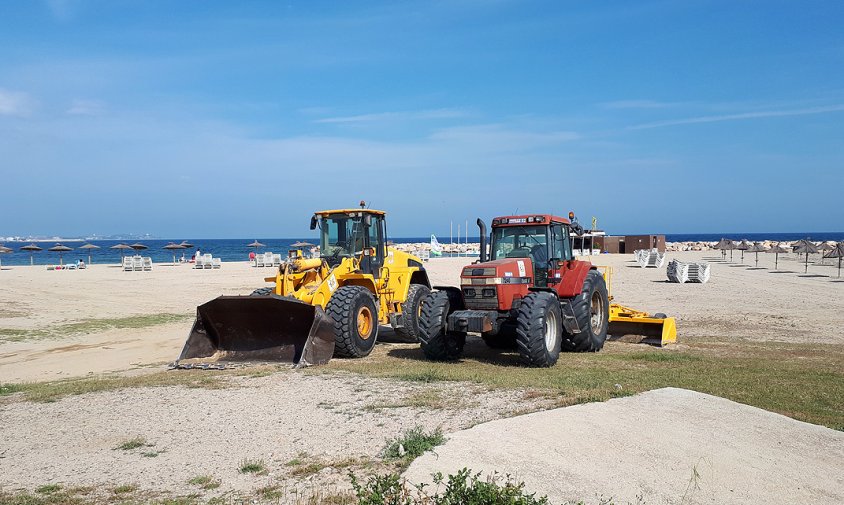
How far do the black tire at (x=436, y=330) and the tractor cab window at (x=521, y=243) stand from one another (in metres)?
1.50

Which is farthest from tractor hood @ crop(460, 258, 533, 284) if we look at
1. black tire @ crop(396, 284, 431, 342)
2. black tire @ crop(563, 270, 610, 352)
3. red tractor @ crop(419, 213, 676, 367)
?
black tire @ crop(396, 284, 431, 342)

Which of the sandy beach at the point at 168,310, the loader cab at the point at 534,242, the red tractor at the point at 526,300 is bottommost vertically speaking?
the sandy beach at the point at 168,310

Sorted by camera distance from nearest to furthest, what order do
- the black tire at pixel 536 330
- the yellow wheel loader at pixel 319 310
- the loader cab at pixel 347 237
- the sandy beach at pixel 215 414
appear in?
1. the sandy beach at pixel 215 414
2. the black tire at pixel 536 330
3. the yellow wheel loader at pixel 319 310
4. the loader cab at pixel 347 237

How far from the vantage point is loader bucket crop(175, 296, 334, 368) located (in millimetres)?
10828

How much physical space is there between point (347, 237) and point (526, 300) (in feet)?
13.3

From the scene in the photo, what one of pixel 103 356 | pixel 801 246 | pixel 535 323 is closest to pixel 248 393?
pixel 535 323

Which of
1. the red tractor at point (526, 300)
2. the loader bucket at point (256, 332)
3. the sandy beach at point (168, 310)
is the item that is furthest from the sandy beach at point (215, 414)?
the red tractor at point (526, 300)

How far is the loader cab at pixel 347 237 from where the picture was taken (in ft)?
42.2

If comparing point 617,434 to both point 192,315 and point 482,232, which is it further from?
point 192,315

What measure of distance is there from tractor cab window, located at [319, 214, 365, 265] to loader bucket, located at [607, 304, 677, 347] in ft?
17.1

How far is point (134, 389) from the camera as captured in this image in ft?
29.7

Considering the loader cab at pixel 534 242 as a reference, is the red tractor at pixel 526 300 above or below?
below

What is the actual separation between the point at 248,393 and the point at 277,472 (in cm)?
312

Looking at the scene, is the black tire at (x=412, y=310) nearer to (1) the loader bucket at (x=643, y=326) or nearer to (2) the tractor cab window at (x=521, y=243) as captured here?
(2) the tractor cab window at (x=521, y=243)
